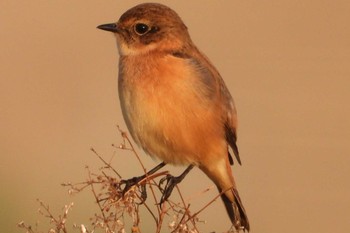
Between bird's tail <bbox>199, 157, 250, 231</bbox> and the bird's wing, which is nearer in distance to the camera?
the bird's wing

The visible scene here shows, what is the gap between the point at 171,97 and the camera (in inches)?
218

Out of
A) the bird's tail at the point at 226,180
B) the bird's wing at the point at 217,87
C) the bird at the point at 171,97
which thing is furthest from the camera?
the bird's tail at the point at 226,180

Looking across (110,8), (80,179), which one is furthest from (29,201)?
(110,8)

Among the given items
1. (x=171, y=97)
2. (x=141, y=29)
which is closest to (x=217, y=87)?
(x=171, y=97)

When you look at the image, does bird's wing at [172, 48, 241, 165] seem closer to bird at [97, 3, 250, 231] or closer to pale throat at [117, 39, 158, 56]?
bird at [97, 3, 250, 231]

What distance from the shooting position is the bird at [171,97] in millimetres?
5555

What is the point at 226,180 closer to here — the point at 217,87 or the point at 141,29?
the point at 217,87

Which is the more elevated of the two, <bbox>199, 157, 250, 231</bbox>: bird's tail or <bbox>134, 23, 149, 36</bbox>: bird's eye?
<bbox>134, 23, 149, 36</bbox>: bird's eye

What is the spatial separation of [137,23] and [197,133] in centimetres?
82

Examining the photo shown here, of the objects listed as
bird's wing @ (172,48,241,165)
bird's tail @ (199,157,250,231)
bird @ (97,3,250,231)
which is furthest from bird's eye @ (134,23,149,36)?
bird's tail @ (199,157,250,231)

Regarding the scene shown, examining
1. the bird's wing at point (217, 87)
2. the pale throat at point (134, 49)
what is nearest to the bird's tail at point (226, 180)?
the bird's wing at point (217, 87)

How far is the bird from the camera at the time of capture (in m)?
5.55

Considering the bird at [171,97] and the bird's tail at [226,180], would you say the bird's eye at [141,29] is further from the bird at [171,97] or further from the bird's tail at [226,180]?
the bird's tail at [226,180]

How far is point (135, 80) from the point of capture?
563 cm
